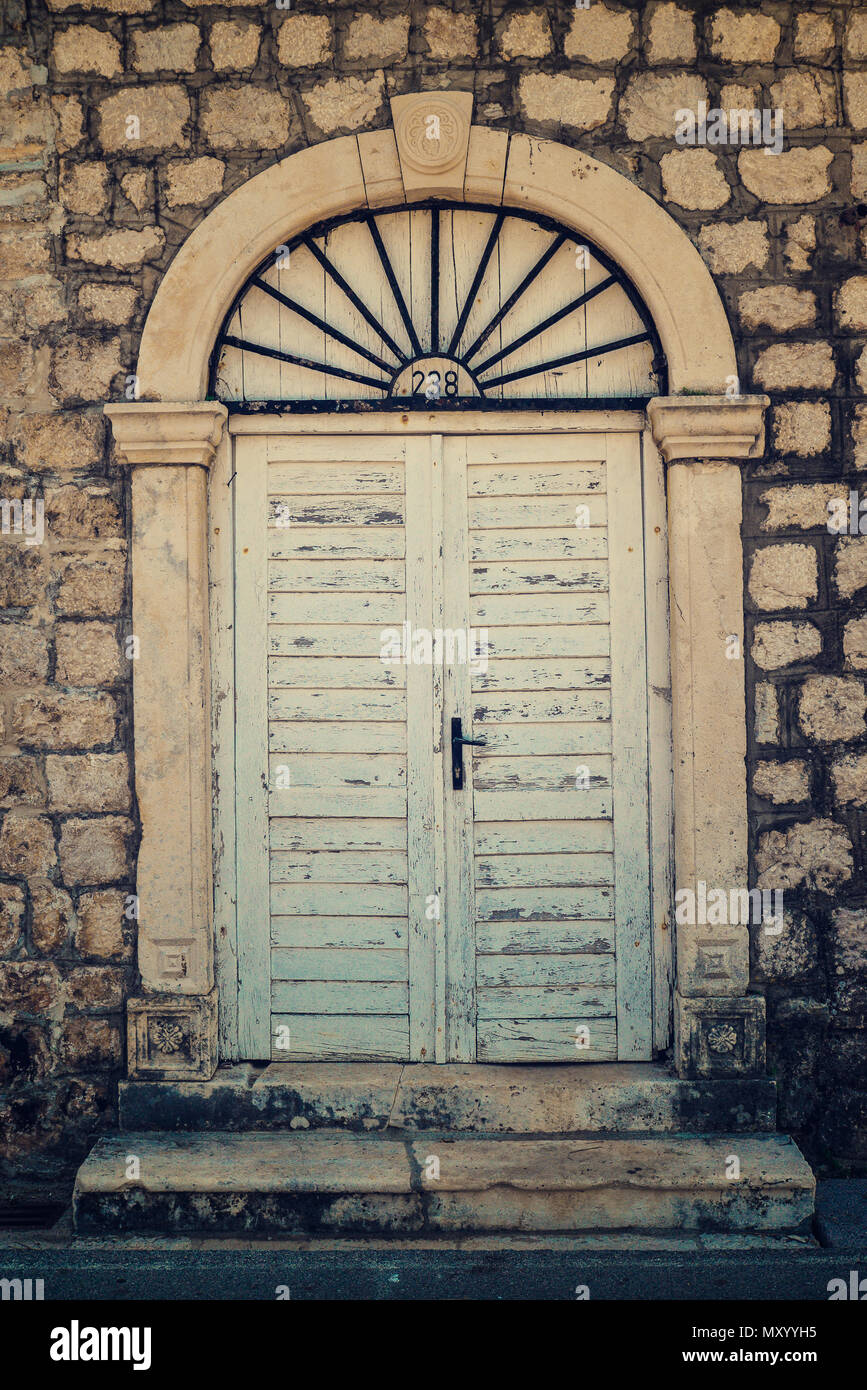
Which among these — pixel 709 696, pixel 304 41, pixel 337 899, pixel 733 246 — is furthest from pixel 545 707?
pixel 304 41

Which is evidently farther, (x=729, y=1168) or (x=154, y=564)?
(x=154, y=564)

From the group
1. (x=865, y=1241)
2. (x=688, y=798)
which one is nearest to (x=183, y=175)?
(x=688, y=798)

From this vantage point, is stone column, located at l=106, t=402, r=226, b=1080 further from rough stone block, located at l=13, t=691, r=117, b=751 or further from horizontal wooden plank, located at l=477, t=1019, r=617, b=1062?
horizontal wooden plank, located at l=477, t=1019, r=617, b=1062

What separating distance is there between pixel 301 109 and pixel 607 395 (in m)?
1.57

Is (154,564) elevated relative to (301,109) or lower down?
lower down

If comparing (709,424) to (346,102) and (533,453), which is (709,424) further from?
(346,102)

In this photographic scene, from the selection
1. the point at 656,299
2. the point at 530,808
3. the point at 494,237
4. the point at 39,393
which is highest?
the point at 494,237

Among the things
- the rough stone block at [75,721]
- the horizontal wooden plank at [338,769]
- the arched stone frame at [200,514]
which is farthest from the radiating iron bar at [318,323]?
the rough stone block at [75,721]

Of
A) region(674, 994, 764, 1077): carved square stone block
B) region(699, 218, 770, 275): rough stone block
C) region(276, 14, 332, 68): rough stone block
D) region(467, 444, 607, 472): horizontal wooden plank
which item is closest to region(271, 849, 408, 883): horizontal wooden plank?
region(674, 994, 764, 1077): carved square stone block

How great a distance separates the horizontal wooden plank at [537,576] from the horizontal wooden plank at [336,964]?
4.67 ft

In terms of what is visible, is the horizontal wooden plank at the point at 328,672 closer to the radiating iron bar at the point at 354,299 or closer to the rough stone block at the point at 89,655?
the rough stone block at the point at 89,655

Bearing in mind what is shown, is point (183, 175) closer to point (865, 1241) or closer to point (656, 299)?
point (656, 299)

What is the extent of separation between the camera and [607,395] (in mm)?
3816

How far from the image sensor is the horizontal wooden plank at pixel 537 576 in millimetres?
3791
